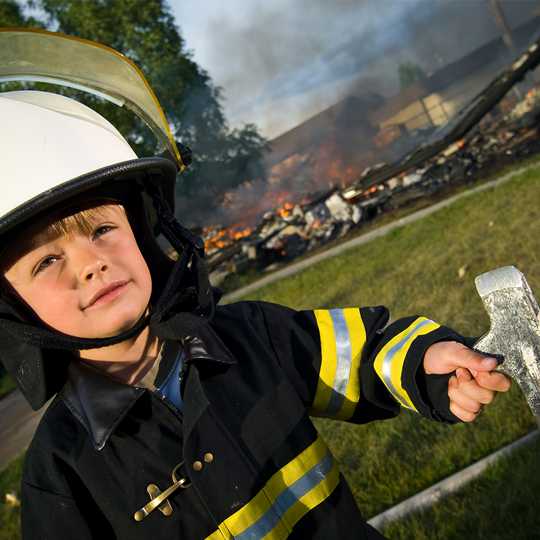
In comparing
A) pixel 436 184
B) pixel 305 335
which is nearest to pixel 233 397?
pixel 305 335

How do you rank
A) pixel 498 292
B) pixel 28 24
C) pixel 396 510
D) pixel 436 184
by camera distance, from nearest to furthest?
pixel 498 292 < pixel 396 510 < pixel 436 184 < pixel 28 24

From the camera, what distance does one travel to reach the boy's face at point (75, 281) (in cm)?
126

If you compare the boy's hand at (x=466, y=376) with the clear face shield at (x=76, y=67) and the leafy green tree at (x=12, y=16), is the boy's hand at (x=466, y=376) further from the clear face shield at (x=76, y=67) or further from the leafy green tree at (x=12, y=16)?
the leafy green tree at (x=12, y=16)

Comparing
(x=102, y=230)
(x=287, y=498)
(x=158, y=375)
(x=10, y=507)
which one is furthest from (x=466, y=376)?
(x=10, y=507)

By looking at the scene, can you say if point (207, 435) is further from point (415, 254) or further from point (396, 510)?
point (415, 254)

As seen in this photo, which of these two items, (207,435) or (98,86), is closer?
(207,435)

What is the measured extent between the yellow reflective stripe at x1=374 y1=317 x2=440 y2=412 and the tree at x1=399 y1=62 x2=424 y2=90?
120 ft

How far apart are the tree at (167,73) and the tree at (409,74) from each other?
22092 millimetres

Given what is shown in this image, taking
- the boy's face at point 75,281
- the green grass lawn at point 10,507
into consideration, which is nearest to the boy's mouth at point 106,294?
the boy's face at point 75,281

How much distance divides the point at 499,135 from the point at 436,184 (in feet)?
5.73

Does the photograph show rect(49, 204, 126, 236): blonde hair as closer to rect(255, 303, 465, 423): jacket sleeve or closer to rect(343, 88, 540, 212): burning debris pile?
rect(255, 303, 465, 423): jacket sleeve

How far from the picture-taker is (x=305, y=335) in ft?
4.70

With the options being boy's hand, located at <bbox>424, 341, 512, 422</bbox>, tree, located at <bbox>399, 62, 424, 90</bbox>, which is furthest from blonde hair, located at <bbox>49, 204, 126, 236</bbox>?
tree, located at <bbox>399, 62, 424, 90</bbox>

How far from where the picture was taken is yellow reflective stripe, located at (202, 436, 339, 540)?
1146 millimetres
